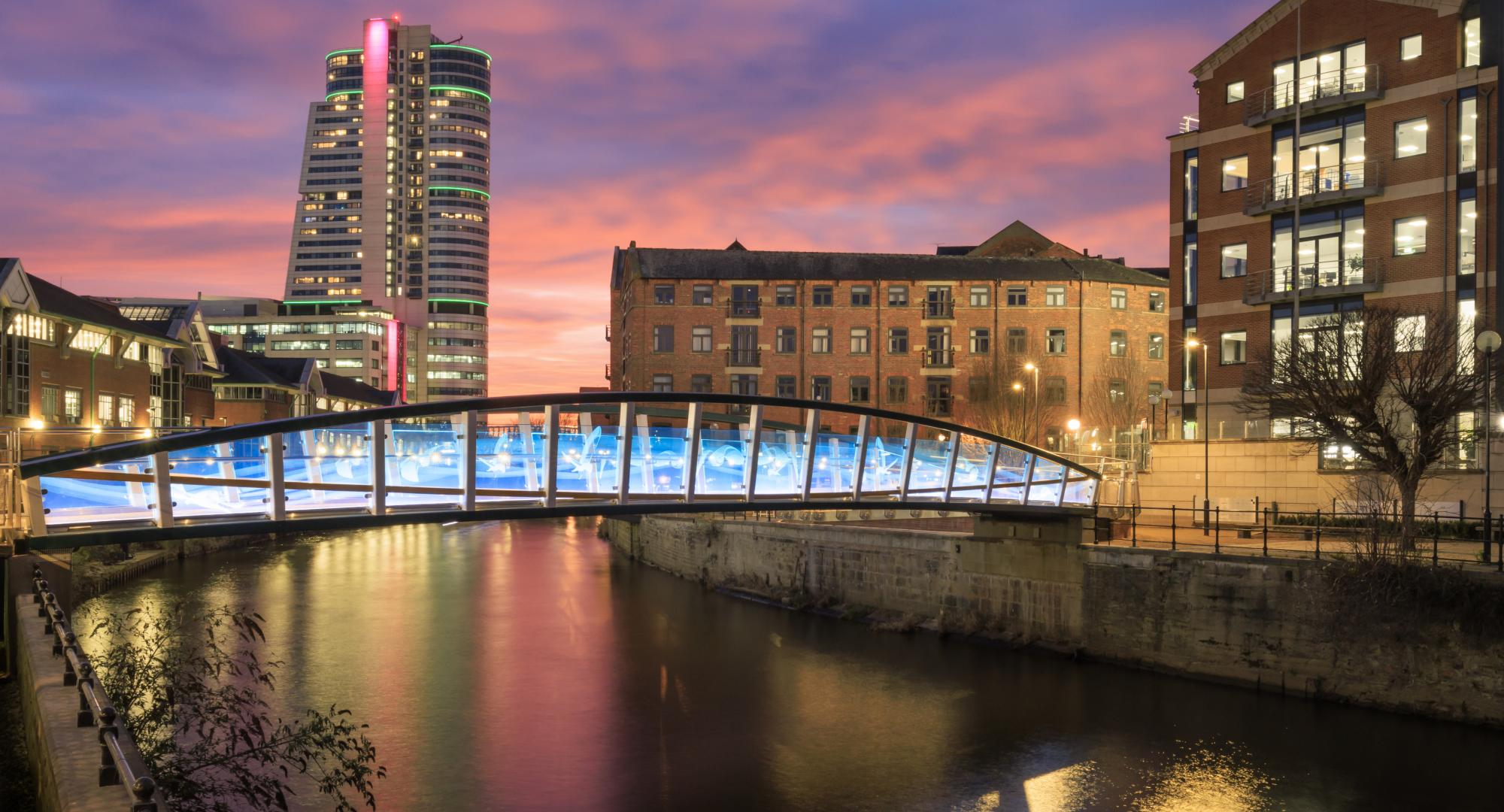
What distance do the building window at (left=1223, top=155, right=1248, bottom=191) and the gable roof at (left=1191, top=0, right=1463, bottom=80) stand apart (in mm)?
3100

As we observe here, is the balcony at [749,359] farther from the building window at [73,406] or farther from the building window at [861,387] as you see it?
the building window at [73,406]

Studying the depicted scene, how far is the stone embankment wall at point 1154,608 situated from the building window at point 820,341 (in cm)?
2569

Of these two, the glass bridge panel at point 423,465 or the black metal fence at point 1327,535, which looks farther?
the black metal fence at point 1327,535

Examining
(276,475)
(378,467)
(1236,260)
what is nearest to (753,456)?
(378,467)

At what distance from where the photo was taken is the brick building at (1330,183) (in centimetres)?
3294

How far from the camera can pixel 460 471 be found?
1756cm

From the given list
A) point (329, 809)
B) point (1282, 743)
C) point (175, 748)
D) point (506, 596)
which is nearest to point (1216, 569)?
point (1282, 743)

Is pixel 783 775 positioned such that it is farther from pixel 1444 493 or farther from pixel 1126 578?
pixel 1444 493

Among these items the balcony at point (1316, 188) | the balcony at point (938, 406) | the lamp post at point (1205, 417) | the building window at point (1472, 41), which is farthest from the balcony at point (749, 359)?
the building window at point (1472, 41)

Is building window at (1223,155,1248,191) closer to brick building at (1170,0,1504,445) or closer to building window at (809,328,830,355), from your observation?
brick building at (1170,0,1504,445)

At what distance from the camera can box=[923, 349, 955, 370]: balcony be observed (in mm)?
64312

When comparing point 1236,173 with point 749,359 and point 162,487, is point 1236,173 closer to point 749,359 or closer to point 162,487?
point 749,359

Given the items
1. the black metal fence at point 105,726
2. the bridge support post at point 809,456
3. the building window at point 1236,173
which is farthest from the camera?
the building window at point 1236,173

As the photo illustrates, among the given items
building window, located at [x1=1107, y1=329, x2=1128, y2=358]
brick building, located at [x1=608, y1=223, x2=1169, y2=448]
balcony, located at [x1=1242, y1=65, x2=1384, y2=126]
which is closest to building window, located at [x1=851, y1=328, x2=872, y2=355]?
brick building, located at [x1=608, y1=223, x2=1169, y2=448]
